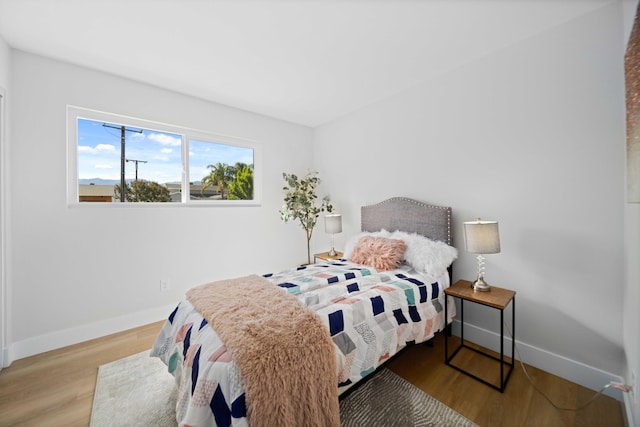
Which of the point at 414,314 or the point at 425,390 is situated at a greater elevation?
the point at 414,314

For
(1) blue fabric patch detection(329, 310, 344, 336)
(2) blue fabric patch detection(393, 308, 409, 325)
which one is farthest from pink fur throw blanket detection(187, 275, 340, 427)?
(2) blue fabric patch detection(393, 308, 409, 325)

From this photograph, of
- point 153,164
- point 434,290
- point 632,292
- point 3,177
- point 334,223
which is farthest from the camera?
point 334,223

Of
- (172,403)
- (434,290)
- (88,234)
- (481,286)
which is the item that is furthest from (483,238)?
(88,234)

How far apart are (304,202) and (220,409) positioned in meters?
2.74

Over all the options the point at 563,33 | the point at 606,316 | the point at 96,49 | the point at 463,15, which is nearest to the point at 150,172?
the point at 96,49

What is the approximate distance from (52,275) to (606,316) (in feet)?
14.2

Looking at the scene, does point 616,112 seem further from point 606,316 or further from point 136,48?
point 136,48

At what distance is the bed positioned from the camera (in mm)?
1065

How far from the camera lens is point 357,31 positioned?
6.18ft

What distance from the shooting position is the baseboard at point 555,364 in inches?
66.0

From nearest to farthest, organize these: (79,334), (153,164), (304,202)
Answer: (79,334)
(153,164)
(304,202)

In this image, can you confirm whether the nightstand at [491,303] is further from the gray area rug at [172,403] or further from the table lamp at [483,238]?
the gray area rug at [172,403]

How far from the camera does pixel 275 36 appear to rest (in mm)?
1924

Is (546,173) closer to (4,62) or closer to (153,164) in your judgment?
(153,164)
